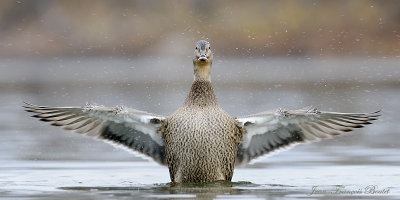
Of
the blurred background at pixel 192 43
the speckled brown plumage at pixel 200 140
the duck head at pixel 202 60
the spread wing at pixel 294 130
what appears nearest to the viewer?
the speckled brown plumage at pixel 200 140

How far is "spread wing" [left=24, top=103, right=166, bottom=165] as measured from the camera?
12227 mm

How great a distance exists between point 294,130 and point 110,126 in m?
1.97

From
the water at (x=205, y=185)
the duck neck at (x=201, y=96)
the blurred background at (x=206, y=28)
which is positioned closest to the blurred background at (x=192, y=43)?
the blurred background at (x=206, y=28)

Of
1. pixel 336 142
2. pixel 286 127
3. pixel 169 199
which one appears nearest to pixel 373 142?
pixel 336 142

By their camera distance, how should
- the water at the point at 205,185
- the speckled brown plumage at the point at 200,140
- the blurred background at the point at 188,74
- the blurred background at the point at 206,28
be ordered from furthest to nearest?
the blurred background at the point at 206,28 → the blurred background at the point at 188,74 → the speckled brown plumage at the point at 200,140 → the water at the point at 205,185

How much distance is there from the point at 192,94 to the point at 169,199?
5.88ft

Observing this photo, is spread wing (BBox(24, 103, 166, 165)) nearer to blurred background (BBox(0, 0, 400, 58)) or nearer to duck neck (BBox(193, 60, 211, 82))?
duck neck (BBox(193, 60, 211, 82))

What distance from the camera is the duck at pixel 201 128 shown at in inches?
464

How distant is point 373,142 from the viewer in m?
16.0

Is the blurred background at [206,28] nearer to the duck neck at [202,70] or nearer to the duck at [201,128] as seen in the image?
the duck at [201,128]

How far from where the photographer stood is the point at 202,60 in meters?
12.1

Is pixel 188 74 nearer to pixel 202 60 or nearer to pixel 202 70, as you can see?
pixel 202 70

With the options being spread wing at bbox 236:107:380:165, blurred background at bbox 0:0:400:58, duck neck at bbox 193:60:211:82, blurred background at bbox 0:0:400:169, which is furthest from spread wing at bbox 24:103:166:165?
blurred background at bbox 0:0:400:58

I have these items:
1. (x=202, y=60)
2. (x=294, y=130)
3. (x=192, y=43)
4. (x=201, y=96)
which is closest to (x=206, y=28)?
(x=192, y=43)
